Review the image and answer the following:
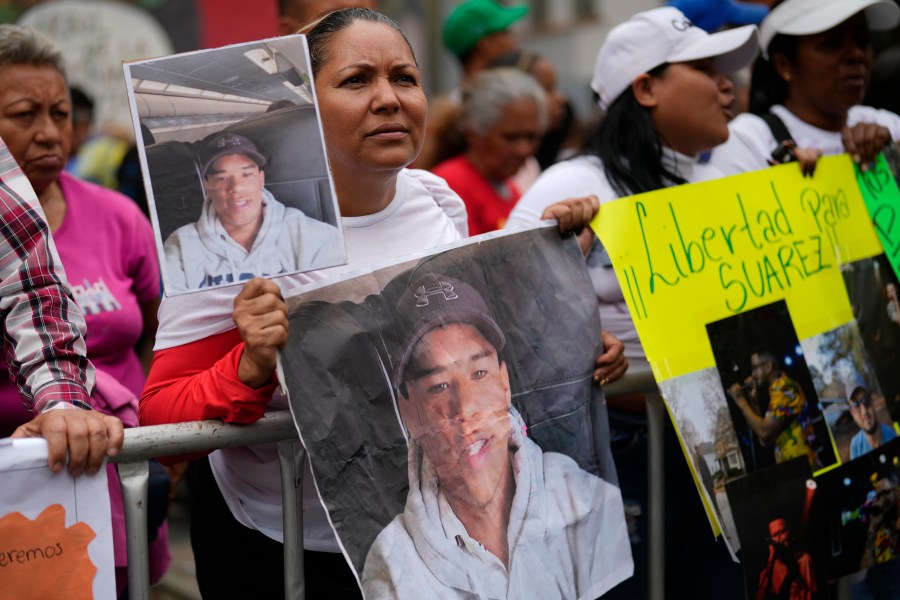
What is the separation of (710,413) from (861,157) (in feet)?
4.21

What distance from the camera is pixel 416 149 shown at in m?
2.51

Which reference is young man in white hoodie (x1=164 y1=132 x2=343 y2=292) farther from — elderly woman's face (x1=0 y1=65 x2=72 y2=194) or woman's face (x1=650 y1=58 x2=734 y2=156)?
woman's face (x1=650 y1=58 x2=734 y2=156)

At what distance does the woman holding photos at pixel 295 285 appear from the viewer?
2268 mm

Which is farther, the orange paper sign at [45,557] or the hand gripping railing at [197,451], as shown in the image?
the hand gripping railing at [197,451]

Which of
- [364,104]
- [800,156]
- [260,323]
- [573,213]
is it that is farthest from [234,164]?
[800,156]

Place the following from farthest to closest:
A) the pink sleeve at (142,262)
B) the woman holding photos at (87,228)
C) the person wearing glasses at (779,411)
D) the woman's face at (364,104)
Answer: the pink sleeve at (142,262)
the woman holding photos at (87,228)
the person wearing glasses at (779,411)
the woman's face at (364,104)

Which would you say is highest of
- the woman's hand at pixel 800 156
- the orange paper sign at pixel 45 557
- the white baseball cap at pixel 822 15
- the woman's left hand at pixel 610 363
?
the white baseball cap at pixel 822 15

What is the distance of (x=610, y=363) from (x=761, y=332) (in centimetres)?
50

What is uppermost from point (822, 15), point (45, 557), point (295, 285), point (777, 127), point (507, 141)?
point (507, 141)

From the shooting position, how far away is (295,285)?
238cm

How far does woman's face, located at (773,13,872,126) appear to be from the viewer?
385cm

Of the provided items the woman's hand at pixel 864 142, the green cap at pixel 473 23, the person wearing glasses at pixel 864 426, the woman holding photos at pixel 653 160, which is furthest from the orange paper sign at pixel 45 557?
the green cap at pixel 473 23

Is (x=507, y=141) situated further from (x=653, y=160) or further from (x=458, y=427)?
(x=458, y=427)

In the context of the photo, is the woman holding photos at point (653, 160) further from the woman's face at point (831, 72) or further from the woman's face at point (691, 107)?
the woman's face at point (831, 72)
